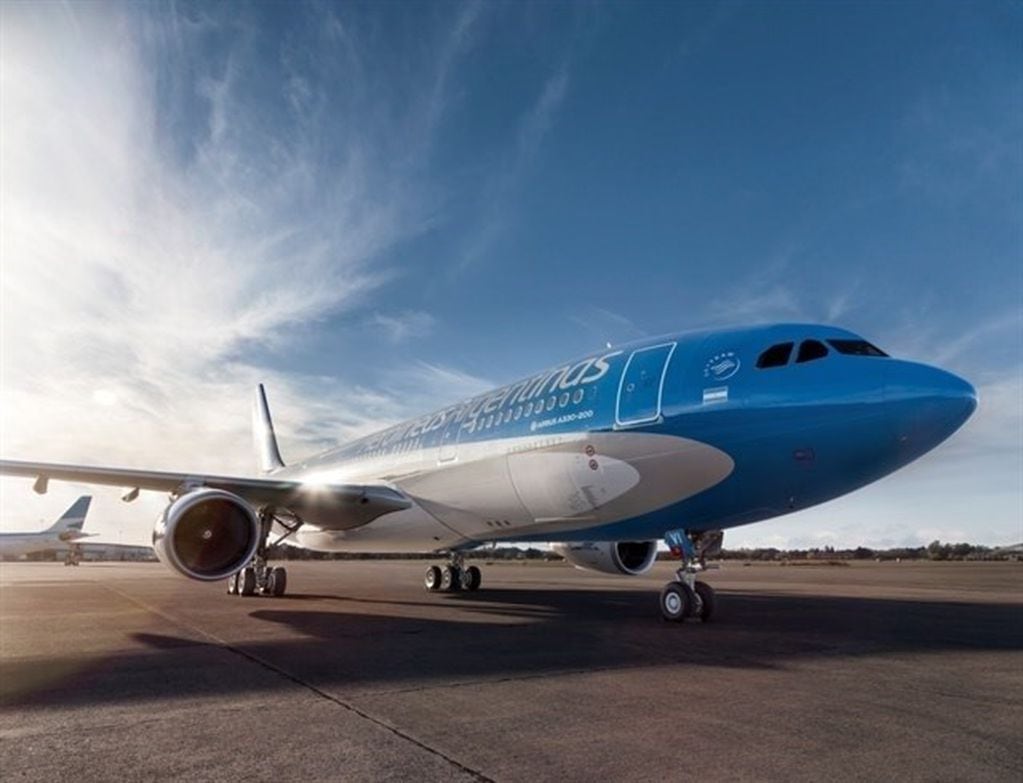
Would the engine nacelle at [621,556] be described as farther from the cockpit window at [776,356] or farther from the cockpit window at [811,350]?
the cockpit window at [811,350]

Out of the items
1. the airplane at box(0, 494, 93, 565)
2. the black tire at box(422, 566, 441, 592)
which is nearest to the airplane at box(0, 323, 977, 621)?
the black tire at box(422, 566, 441, 592)

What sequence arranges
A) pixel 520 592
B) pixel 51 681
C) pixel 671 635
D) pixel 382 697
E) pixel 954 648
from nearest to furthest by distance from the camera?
pixel 382 697 < pixel 51 681 < pixel 954 648 < pixel 671 635 < pixel 520 592

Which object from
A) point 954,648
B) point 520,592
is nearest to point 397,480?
point 520,592

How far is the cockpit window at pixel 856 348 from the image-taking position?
8594 millimetres

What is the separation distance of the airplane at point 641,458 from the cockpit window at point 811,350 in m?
0.02

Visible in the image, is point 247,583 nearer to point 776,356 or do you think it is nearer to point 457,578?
point 457,578

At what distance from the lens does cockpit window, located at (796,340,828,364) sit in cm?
858

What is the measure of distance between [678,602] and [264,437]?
72.7ft

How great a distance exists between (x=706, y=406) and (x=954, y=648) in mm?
3617

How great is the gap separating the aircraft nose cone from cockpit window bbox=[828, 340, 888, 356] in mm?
666

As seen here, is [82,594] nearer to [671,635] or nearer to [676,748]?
[671,635]

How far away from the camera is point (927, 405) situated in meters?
7.75

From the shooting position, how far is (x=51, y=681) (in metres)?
5.91

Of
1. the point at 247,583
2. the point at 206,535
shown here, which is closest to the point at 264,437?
the point at 247,583
